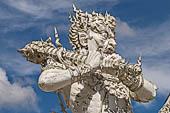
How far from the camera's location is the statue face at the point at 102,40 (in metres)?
7.27

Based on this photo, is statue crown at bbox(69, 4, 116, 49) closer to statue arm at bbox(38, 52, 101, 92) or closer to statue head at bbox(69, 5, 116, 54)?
statue head at bbox(69, 5, 116, 54)

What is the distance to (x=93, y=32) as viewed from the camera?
24.3 feet

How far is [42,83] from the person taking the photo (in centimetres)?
641

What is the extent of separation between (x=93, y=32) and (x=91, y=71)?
1.08m

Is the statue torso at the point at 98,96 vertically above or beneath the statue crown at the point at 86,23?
beneath

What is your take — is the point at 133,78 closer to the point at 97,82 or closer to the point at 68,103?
the point at 97,82

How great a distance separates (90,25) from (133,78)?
127 cm

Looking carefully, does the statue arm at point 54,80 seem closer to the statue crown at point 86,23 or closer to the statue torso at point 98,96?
the statue torso at point 98,96

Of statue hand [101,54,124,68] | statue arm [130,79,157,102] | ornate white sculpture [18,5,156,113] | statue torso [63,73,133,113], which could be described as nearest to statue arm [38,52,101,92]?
ornate white sculpture [18,5,156,113]

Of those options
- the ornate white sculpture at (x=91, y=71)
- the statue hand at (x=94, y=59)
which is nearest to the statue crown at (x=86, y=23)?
the ornate white sculpture at (x=91, y=71)

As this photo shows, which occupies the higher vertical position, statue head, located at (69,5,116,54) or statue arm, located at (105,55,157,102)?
statue head, located at (69,5,116,54)

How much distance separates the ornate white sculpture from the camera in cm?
651

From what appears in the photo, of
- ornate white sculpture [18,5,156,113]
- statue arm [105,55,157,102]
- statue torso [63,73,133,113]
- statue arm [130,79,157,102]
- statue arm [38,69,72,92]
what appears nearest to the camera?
statue arm [38,69,72,92]

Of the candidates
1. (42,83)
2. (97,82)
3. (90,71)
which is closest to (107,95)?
(97,82)
